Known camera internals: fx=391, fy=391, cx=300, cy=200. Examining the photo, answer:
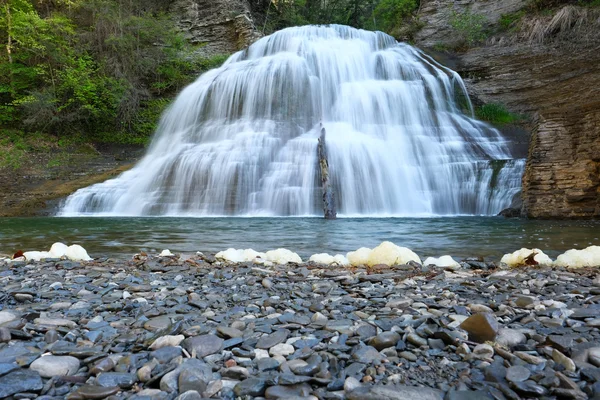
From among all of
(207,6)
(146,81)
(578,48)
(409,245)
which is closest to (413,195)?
(409,245)

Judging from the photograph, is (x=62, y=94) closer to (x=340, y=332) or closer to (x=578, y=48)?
(x=340, y=332)

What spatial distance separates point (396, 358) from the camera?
5.15ft

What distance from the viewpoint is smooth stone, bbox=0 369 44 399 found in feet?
4.38

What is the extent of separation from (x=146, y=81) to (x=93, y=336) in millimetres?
22533

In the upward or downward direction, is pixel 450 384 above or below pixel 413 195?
below

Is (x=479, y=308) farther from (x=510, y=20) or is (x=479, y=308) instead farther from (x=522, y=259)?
(x=510, y=20)

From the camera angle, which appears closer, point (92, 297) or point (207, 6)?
point (92, 297)

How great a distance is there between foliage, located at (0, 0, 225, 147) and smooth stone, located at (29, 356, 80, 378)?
19028 millimetres

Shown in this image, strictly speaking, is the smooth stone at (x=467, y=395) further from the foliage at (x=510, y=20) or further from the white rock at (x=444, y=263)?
the foliage at (x=510, y=20)

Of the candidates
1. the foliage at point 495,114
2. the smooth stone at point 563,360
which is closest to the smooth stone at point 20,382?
the smooth stone at point 563,360

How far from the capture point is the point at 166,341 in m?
1.71

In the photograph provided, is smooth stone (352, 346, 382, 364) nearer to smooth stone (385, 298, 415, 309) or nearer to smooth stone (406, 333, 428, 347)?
smooth stone (406, 333, 428, 347)

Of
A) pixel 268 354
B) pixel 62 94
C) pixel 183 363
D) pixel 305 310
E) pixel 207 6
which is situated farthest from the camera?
pixel 207 6

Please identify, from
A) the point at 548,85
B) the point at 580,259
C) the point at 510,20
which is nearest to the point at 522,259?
the point at 580,259
